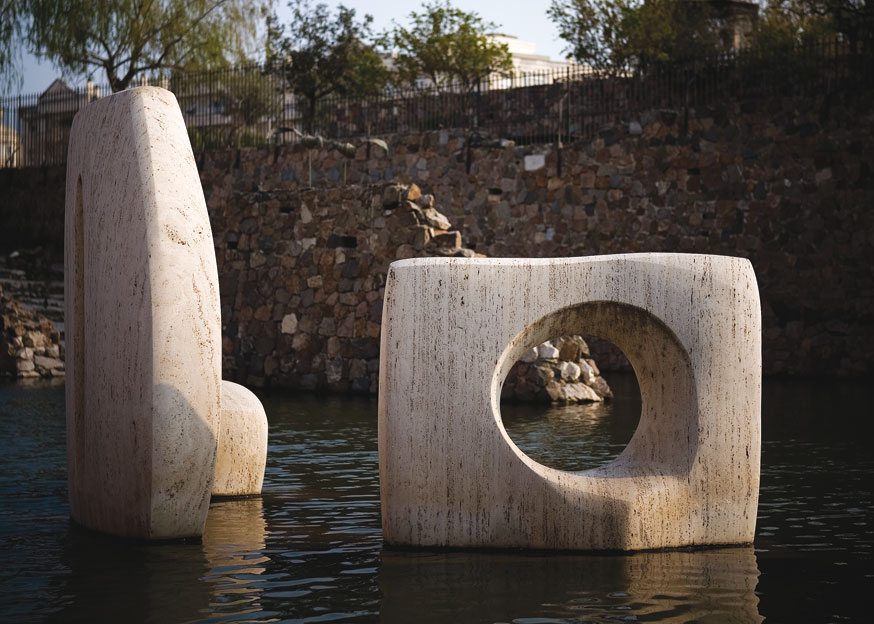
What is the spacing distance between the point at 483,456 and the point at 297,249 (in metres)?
10.4

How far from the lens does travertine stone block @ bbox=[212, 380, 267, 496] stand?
706 cm

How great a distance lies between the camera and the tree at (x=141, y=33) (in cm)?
2602

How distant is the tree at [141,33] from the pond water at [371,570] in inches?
786

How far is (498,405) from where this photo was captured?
5.60m

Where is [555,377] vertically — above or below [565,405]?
above

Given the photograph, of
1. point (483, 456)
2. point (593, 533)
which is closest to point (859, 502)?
point (593, 533)

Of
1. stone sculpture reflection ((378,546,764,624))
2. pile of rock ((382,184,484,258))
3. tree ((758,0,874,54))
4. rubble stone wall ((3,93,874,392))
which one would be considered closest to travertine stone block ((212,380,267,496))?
stone sculpture reflection ((378,546,764,624))

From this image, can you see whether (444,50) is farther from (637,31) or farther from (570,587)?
(570,587)

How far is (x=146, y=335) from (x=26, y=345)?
12.8m

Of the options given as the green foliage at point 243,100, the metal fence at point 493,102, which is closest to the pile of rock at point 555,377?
the metal fence at point 493,102

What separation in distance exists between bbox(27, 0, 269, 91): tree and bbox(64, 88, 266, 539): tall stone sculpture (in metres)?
21.2

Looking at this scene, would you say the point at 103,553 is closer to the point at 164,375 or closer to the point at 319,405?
the point at 164,375

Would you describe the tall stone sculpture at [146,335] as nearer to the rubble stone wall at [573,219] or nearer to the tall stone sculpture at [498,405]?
the tall stone sculpture at [498,405]

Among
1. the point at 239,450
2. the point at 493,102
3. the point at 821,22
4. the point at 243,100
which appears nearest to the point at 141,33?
the point at 243,100
